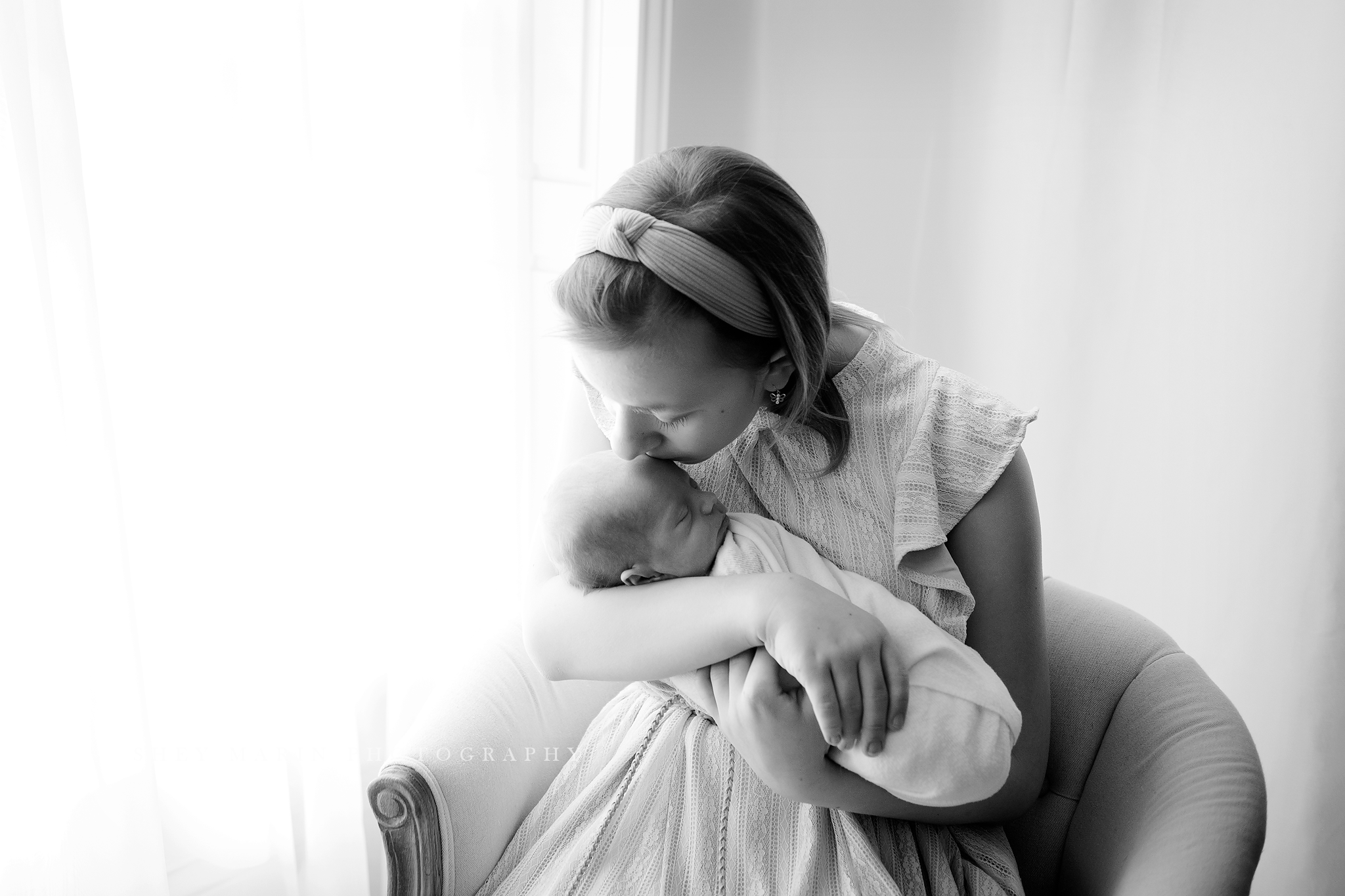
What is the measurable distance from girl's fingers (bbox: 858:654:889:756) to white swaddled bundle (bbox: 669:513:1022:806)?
2 cm

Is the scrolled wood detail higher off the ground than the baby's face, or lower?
lower

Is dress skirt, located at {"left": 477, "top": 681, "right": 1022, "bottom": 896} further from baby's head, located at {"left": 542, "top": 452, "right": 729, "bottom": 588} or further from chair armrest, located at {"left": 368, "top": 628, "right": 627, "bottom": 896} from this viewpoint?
baby's head, located at {"left": 542, "top": 452, "right": 729, "bottom": 588}

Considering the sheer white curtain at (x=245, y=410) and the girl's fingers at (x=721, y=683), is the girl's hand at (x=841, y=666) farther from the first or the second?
the sheer white curtain at (x=245, y=410)

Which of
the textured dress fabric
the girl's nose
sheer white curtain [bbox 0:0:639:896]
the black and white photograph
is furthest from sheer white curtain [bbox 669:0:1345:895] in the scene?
the girl's nose

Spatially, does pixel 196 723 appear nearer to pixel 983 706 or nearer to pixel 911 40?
pixel 983 706

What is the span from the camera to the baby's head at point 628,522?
3.74ft

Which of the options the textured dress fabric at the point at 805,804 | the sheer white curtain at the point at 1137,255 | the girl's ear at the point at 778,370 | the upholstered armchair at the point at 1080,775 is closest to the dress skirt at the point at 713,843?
the textured dress fabric at the point at 805,804

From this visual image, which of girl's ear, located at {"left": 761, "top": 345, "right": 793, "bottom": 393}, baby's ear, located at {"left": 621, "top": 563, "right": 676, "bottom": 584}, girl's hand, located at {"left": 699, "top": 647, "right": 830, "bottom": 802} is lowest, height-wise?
girl's hand, located at {"left": 699, "top": 647, "right": 830, "bottom": 802}

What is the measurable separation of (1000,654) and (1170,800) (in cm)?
27

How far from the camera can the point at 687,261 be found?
1.03 meters

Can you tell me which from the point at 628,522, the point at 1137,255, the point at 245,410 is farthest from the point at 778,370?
the point at 1137,255

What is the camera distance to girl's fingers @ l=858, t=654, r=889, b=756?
1.01 metres

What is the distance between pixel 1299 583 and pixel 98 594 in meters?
2.18

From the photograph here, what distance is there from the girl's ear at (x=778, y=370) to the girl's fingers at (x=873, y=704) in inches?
13.5
